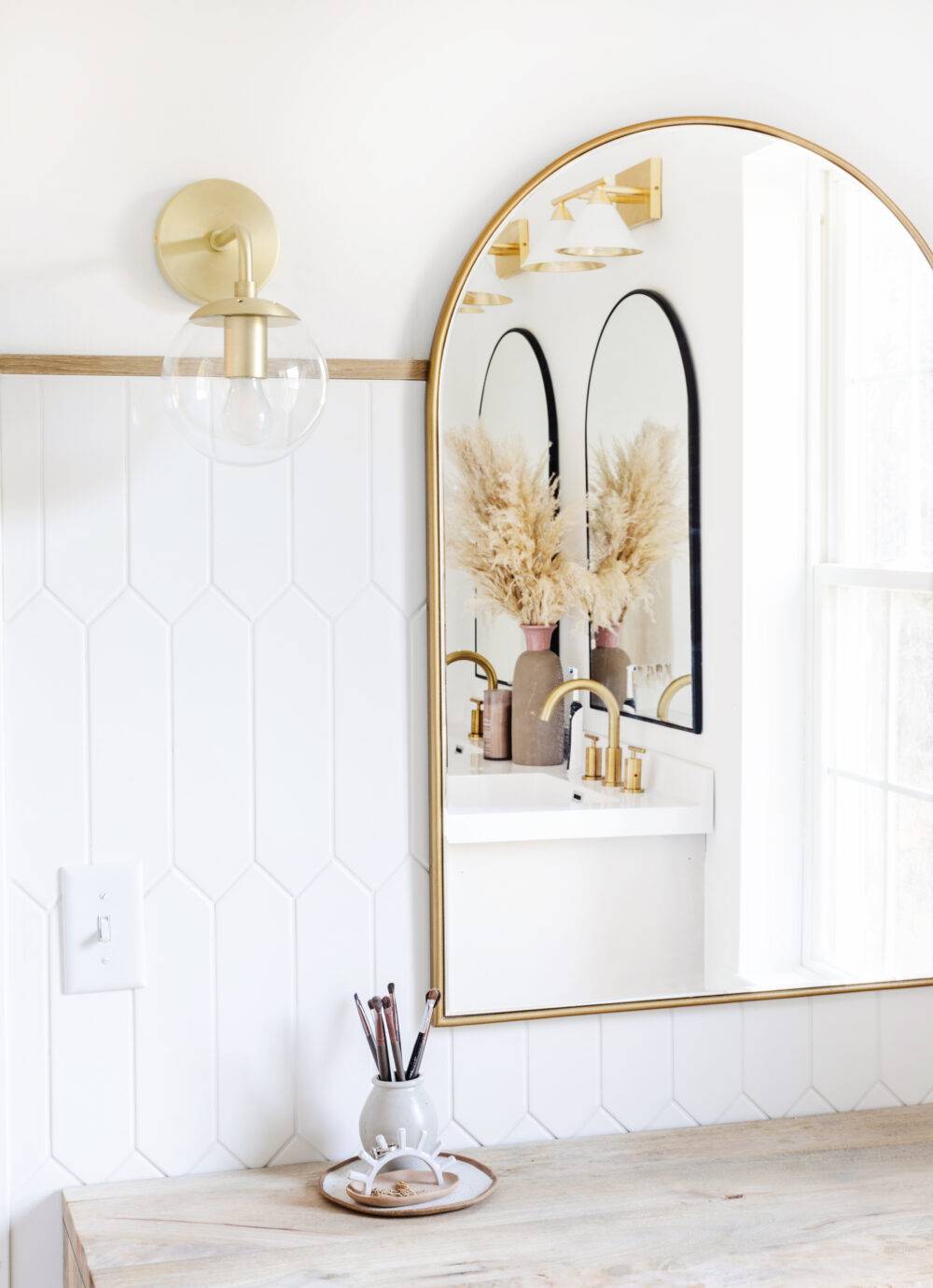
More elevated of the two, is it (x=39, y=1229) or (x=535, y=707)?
(x=535, y=707)

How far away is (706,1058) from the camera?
1.54m

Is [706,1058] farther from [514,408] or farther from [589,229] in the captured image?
[589,229]

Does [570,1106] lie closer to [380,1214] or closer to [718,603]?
[380,1214]

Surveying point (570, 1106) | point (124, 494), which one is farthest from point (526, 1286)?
point (124, 494)

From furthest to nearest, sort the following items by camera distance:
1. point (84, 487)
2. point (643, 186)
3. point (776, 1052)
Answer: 1. point (776, 1052)
2. point (643, 186)
3. point (84, 487)

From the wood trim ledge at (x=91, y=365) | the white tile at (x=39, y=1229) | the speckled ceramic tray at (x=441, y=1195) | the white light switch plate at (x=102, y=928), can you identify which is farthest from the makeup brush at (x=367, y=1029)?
the wood trim ledge at (x=91, y=365)

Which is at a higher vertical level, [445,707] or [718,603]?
[718,603]

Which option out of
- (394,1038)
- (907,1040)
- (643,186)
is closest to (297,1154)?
(394,1038)

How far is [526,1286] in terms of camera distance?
45.4 inches

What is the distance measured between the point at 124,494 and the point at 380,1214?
0.74m

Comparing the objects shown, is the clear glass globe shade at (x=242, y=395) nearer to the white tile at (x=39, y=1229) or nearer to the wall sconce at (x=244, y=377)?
the wall sconce at (x=244, y=377)

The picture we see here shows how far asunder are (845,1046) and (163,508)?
39.0 inches

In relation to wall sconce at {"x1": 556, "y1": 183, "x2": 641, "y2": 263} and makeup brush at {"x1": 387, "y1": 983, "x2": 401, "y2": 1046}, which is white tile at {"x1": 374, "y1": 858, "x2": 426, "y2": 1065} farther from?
wall sconce at {"x1": 556, "y1": 183, "x2": 641, "y2": 263}

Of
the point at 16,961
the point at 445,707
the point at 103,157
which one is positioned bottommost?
the point at 16,961
